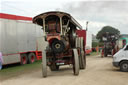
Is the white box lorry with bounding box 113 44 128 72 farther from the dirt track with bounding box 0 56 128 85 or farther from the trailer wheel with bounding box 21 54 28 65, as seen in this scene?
the trailer wheel with bounding box 21 54 28 65

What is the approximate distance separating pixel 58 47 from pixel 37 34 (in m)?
8.23

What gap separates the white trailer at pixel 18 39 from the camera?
509 inches

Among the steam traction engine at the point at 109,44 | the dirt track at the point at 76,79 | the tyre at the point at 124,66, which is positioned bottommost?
the dirt track at the point at 76,79

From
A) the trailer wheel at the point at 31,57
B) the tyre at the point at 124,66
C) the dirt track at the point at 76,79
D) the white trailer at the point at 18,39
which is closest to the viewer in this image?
the dirt track at the point at 76,79

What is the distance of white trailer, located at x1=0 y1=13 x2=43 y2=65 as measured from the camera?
42.4ft

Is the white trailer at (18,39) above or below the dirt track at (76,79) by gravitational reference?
above

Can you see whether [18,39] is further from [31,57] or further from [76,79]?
[76,79]

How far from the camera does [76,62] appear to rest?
356 inches

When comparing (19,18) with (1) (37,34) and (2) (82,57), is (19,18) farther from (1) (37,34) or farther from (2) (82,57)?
(2) (82,57)

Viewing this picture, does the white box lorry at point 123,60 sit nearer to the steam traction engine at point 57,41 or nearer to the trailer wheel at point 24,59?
the steam traction engine at point 57,41

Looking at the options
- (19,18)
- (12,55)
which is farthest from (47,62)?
(19,18)

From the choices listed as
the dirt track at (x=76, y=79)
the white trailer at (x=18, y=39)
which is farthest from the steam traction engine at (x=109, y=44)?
the dirt track at (x=76, y=79)

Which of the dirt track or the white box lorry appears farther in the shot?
the white box lorry

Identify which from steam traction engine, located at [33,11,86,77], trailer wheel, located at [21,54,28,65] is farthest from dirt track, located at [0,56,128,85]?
trailer wheel, located at [21,54,28,65]
